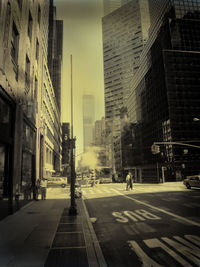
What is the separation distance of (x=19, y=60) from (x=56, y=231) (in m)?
11.6

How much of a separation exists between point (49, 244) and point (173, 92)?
Result: 49.6 metres

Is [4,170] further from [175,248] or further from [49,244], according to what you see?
[175,248]

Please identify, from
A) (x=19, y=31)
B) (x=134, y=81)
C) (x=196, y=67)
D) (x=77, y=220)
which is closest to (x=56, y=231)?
(x=77, y=220)

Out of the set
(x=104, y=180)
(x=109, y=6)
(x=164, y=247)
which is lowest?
(x=104, y=180)

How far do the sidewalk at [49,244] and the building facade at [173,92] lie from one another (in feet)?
137

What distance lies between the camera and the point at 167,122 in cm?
4859

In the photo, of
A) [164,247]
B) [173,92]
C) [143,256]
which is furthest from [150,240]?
[173,92]

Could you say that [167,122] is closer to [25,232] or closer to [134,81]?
[134,81]

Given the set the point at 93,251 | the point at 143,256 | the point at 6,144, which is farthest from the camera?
the point at 6,144

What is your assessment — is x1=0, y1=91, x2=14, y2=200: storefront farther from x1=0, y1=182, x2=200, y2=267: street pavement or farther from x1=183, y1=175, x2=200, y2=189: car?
x1=183, y1=175, x2=200, y2=189: car

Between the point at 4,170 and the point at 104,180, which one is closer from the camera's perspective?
the point at 4,170

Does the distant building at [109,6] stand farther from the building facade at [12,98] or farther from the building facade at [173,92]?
the building facade at [173,92]

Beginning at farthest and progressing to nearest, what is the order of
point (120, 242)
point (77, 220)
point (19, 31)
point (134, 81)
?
point (134, 81) → point (19, 31) → point (77, 220) → point (120, 242)

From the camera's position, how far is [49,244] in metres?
5.92
